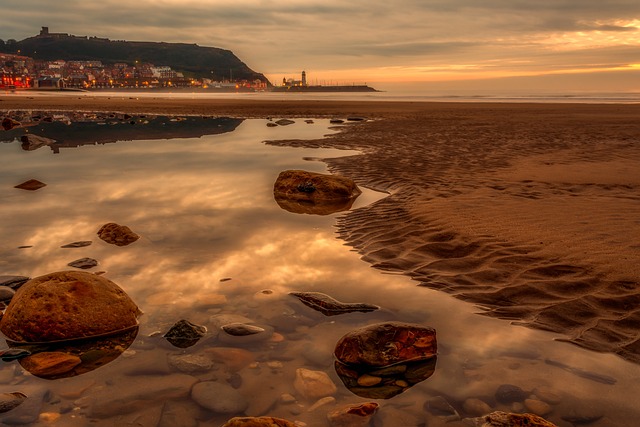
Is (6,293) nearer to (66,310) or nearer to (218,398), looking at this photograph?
(66,310)

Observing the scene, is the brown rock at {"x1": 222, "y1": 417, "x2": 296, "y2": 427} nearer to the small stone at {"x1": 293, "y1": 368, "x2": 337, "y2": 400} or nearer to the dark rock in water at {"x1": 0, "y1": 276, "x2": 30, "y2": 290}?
the small stone at {"x1": 293, "y1": 368, "x2": 337, "y2": 400}

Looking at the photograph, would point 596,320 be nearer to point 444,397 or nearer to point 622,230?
point 444,397

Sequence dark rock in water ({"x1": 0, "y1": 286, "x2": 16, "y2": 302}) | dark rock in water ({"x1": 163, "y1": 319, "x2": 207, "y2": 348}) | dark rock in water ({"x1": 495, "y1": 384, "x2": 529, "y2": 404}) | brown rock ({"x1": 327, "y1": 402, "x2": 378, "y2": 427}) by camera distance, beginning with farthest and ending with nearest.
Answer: dark rock in water ({"x1": 0, "y1": 286, "x2": 16, "y2": 302}) < dark rock in water ({"x1": 163, "y1": 319, "x2": 207, "y2": 348}) < dark rock in water ({"x1": 495, "y1": 384, "x2": 529, "y2": 404}) < brown rock ({"x1": 327, "y1": 402, "x2": 378, "y2": 427})

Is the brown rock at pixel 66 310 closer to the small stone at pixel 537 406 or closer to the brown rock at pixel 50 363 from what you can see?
the brown rock at pixel 50 363

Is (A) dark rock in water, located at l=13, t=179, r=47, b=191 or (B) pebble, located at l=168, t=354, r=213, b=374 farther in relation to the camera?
(A) dark rock in water, located at l=13, t=179, r=47, b=191

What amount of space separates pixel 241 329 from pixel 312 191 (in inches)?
221

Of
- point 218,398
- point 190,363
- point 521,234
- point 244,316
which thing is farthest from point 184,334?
point 521,234

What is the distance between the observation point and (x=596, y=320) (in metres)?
4.24

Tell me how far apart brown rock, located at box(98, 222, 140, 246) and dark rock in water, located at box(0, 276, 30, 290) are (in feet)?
4.58

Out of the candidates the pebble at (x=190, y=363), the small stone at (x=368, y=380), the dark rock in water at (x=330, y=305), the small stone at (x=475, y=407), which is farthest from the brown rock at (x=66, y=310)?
the small stone at (x=475, y=407)

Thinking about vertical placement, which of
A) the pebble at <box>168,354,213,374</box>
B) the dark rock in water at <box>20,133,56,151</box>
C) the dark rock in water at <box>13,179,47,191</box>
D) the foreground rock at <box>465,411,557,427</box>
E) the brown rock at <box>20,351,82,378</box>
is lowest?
the brown rock at <box>20,351,82,378</box>

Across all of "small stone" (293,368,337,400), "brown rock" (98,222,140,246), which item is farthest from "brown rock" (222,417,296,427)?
"brown rock" (98,222,140,246)

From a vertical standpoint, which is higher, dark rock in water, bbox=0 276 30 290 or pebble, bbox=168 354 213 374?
dark rock in water, bbox=0 276 30 290

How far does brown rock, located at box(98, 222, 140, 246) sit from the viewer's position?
21.3 feet
